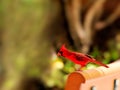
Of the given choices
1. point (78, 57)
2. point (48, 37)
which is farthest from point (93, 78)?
point (48, 37)

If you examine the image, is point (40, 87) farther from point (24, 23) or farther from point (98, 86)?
point (98, 86)

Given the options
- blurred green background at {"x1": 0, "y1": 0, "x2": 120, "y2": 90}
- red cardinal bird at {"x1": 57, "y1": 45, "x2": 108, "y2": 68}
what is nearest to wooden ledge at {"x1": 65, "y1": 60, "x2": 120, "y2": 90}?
red cardinal bird at {"x1": 57, "y1": 45, "x2": 108, "y2": 68}

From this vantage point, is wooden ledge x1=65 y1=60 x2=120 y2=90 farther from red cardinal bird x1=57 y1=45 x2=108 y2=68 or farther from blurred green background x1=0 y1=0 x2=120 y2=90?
blurred green background x1=0 y1=0 x2=120 y2=90

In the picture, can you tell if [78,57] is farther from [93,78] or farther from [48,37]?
[48,37]

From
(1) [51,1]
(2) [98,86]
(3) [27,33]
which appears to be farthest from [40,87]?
(2) [98,86]

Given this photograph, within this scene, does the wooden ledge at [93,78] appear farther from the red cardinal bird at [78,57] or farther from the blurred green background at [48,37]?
Result: the blurred green background at [48,37]
